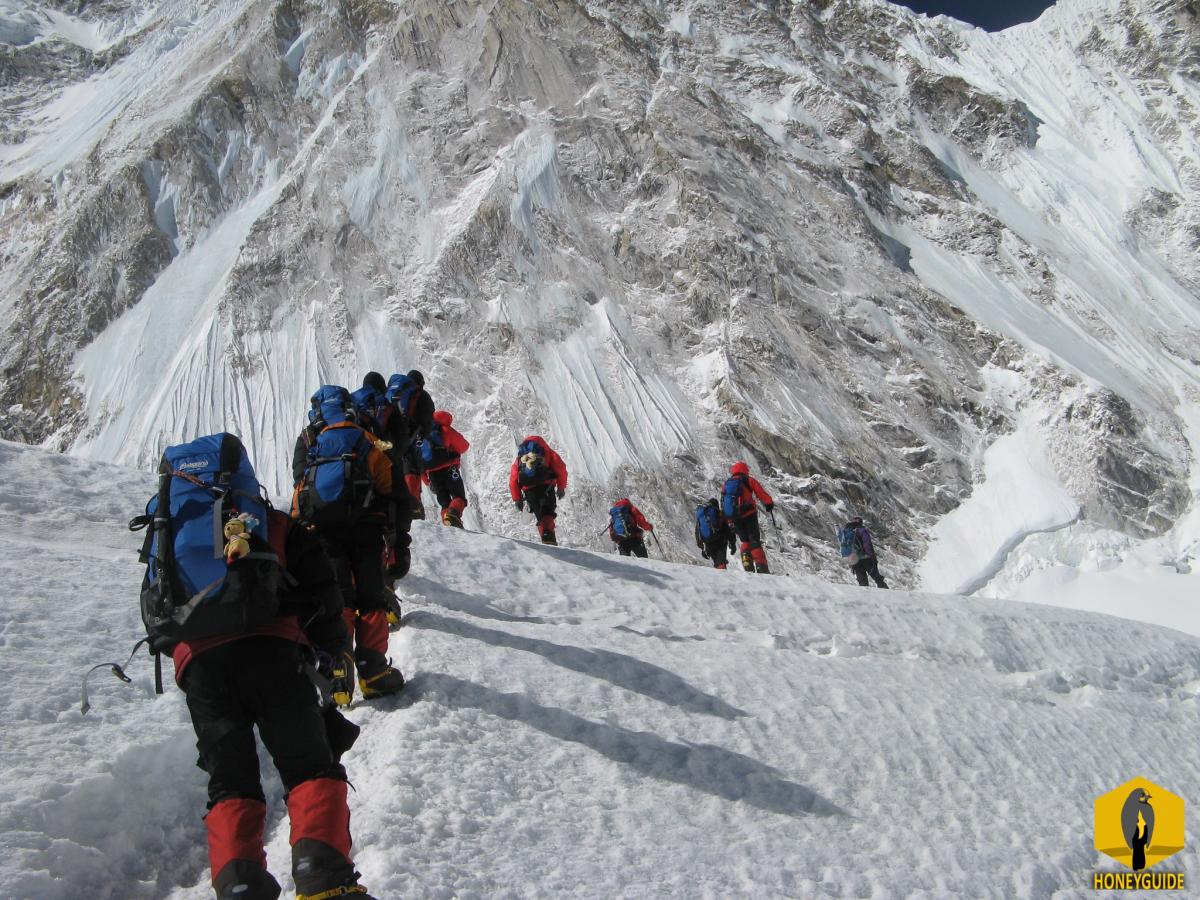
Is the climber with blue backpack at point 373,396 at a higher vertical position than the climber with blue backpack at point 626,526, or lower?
higher

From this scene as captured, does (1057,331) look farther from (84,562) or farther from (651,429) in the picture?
(84,562)

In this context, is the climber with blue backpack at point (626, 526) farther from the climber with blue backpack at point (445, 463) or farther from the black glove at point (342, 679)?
the black glove at point (342, 679)

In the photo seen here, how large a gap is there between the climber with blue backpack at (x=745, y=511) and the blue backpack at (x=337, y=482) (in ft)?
28.3

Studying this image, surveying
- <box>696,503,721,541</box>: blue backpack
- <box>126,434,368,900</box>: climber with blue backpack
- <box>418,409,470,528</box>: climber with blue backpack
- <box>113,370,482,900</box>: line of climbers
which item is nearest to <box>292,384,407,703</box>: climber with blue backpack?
<box>113,370,482,900</box>: line of climbers

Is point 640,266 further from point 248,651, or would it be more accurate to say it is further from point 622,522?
point 248,651

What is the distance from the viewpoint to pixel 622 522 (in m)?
14.5

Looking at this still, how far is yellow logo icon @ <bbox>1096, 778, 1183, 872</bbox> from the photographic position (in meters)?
5.17

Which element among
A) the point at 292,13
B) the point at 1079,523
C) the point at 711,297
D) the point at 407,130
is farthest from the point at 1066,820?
the point at 292,13

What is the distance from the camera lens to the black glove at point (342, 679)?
3.89 meters

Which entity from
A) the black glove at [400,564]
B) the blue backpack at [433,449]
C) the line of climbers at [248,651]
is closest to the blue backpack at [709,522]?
the blue backpack at [433,449]

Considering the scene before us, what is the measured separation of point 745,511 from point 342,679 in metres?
9.41

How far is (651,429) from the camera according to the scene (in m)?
39.6

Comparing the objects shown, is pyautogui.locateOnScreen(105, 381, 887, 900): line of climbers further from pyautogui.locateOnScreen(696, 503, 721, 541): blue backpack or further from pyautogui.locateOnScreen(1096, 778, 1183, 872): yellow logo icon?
pyautogui.locateOnScreen(696, 503, 721, 541): blue backpack

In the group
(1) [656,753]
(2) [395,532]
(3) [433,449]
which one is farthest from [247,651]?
(3) [433,449]
